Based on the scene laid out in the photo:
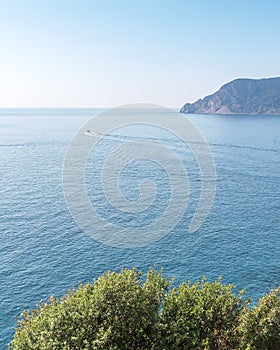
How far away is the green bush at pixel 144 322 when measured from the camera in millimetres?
26234

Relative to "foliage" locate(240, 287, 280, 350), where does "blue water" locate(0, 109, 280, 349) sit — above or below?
below

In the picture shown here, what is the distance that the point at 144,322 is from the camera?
2847cm

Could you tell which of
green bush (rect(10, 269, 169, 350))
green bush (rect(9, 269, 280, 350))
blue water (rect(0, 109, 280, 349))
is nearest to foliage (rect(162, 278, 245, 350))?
green bush (rect(9, 269, 280, 350))

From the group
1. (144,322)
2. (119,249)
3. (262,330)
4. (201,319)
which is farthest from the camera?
(119,249)

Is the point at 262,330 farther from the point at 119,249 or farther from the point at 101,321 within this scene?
the point at 119,249

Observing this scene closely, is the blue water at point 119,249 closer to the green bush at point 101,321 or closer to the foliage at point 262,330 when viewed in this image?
the green bush at point 101,321

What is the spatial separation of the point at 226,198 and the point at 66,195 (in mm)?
45045

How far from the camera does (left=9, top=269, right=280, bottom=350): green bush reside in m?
26.2

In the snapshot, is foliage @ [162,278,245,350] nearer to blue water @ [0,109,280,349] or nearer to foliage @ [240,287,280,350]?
foliage @ [240,287,280,350]

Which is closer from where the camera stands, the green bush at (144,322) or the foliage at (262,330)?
the green bush at (144,322)

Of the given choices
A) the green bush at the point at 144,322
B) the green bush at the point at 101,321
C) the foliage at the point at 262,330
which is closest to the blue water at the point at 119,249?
the green bush at the point at 101,321

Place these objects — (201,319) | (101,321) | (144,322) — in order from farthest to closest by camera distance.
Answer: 1. (201,319)
2. (144,322)
3. (101,321)

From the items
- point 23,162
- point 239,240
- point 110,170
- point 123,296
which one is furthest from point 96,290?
point 23,162

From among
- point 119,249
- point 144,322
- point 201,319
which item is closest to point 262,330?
point 201,319
